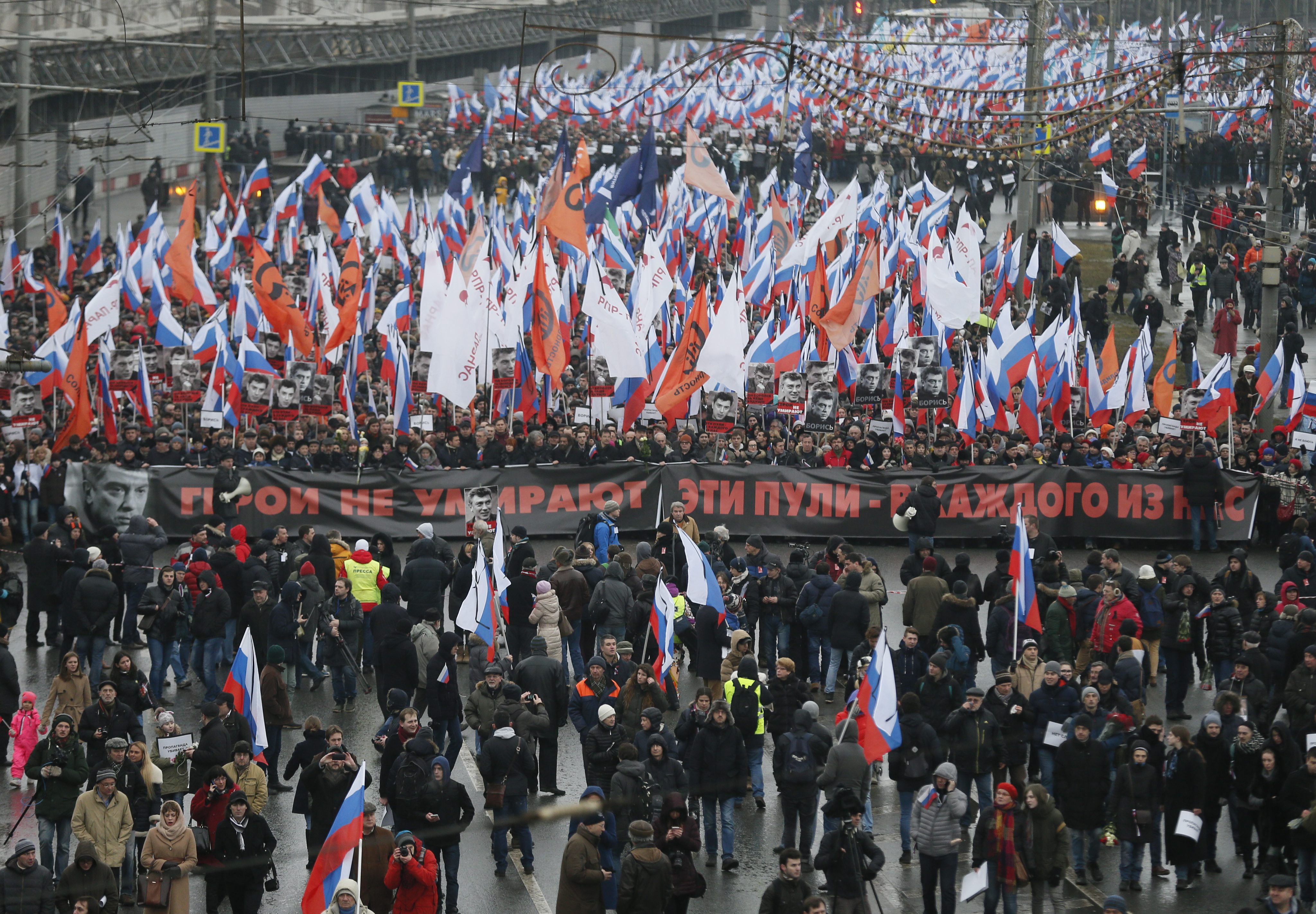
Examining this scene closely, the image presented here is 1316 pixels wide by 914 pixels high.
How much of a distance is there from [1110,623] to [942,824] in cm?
458

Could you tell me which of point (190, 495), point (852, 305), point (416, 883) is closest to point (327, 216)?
point (190, 495)

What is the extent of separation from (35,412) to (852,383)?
36.1 feet

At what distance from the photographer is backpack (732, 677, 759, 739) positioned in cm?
1449

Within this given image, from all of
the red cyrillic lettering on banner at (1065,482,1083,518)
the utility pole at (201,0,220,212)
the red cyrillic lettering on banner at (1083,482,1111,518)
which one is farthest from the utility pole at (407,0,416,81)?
the red cyrillic lettering on banner at (1083,482,1111,518)

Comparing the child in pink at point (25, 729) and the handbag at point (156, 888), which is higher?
the child in pink at point (25, 729)

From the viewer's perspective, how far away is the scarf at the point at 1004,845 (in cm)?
1258

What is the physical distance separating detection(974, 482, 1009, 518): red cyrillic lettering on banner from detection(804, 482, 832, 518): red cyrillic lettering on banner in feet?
2.53

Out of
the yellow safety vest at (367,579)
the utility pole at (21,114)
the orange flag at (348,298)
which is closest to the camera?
the yellow safety vest at (367,579)

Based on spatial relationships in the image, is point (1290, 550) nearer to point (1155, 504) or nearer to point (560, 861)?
point (1155, 504)

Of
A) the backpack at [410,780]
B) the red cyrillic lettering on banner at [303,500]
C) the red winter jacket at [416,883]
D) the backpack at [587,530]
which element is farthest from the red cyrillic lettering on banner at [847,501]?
the red winter jacket at [416,883]

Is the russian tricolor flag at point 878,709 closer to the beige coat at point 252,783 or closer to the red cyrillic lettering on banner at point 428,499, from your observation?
the beige coat at point 252,783

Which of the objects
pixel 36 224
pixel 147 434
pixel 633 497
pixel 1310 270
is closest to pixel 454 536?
pixel 633 497

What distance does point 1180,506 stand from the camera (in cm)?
2317

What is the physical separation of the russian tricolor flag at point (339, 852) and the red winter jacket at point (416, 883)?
0.34 metres
